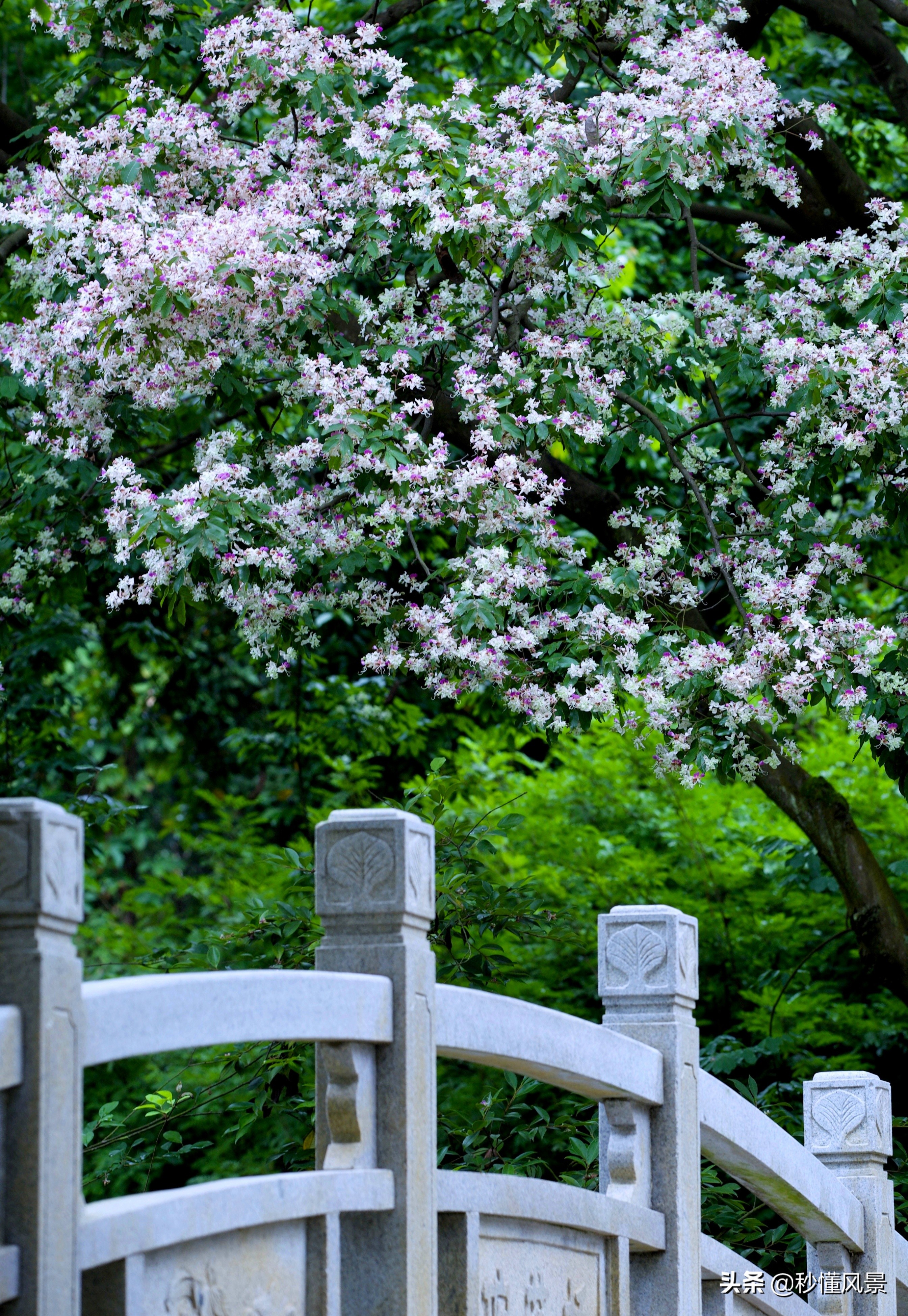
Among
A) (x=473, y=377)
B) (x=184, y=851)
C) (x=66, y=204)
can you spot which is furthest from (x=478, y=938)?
(x=184, y=851)

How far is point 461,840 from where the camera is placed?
633 cm

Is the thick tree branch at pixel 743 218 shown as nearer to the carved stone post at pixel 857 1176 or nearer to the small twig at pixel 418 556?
the small twig at pixel 418 556

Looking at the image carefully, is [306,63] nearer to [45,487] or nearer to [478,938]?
[45,487]

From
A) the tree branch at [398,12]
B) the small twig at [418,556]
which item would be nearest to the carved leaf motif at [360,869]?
the small twig at [418,556]

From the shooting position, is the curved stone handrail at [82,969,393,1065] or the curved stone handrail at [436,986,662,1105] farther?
the curved stone handrail at [436,986,662,1105]

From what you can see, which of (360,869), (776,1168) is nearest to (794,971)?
(776,1168)

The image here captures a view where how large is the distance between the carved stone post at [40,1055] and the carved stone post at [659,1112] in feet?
6.04

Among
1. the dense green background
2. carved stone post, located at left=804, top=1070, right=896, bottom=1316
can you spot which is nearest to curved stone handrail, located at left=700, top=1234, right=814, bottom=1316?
carved stone post, located at left=804, top=1070, right=896, bottom=1316

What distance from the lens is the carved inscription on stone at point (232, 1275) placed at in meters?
2.77

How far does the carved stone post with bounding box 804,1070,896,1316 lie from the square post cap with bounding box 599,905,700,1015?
1.38 meters

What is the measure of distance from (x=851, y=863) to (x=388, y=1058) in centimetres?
402

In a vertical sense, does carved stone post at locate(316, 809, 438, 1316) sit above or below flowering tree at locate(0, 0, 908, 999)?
below

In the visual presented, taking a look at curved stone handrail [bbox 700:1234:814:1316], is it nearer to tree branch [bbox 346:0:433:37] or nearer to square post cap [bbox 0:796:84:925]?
square post cap [bbox 0:796:84:925]

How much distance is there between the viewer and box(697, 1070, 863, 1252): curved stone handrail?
4.42 meters
